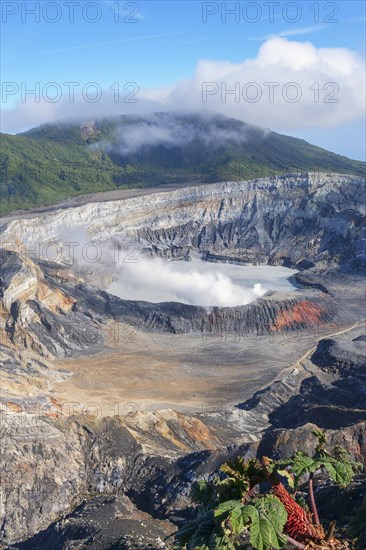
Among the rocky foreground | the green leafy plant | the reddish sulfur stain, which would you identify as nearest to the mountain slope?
the rocky foreground

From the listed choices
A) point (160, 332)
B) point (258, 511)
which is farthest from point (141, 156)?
point (258, 511)

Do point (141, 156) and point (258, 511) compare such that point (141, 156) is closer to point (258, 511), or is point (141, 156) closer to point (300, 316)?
point (300, 316)

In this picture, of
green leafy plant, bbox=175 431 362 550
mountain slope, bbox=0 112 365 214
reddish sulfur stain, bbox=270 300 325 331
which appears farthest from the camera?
mountain slope, bbox=0 112 365 214

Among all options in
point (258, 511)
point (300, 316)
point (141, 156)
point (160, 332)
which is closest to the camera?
point (258, 511)

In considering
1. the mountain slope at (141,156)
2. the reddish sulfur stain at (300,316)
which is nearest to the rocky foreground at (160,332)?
the reddish sulfur stain at (300,316)

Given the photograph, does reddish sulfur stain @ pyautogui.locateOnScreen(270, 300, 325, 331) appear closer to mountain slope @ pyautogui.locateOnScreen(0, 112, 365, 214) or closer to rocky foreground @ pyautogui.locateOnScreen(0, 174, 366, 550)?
rocky foreground @ pyautogui.locateOnScreen(0, 174, 366, 550)

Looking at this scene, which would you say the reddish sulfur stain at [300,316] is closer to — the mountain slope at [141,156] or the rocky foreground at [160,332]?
the rocky foreground at [160,332]

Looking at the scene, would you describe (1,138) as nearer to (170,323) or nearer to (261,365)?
(170,323)
